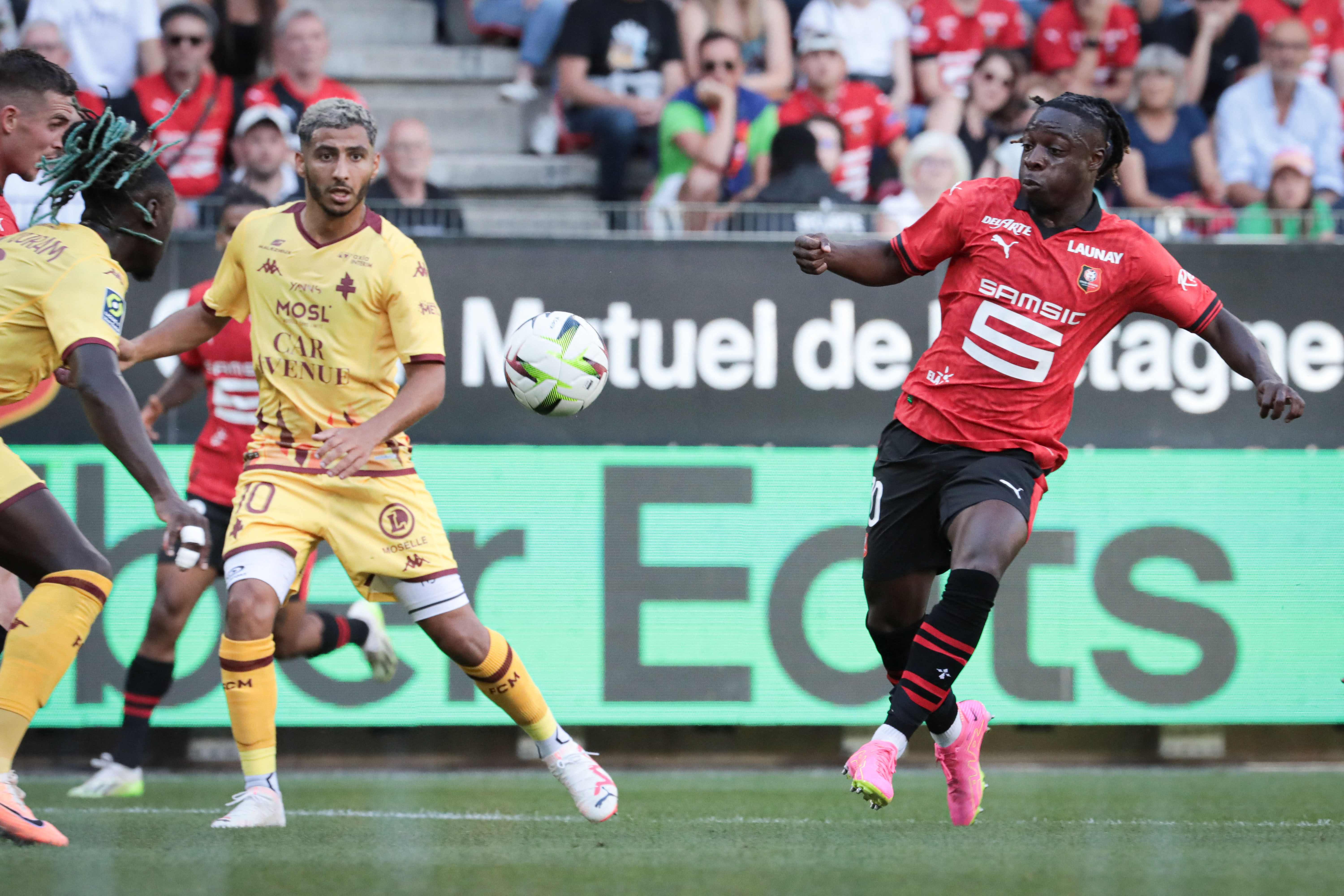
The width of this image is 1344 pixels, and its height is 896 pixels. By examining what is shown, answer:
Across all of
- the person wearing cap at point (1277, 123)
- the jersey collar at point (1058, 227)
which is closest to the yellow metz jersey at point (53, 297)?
the jersey collar at point (1058, 227)

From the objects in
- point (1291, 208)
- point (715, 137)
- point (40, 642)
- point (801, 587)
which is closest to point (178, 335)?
point (40, 642)

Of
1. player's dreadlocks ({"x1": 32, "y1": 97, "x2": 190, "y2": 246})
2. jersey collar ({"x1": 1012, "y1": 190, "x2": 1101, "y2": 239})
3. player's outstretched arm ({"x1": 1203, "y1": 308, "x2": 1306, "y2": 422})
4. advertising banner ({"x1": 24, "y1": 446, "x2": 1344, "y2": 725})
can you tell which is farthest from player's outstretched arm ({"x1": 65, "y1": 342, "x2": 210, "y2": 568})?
advertising banner ({"x1": 24, "y1": 446, "x2": 1344, "y2": 725})

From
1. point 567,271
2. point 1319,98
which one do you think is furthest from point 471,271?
point 1319,98

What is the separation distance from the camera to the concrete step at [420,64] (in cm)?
1062

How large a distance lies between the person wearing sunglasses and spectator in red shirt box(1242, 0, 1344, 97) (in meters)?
3.80

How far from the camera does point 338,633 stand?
22.4 feet

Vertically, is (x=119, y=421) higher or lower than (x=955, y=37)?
lower

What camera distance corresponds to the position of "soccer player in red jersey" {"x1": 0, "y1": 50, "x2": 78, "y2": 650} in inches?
193

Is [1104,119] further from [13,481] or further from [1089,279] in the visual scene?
[13,481]

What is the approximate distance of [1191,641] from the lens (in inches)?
315

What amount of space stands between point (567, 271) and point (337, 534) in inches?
134

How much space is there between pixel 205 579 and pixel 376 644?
2.83 ft

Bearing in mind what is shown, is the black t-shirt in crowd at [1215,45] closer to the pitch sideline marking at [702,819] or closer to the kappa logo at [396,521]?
the pitch sideline marking at [702,819]

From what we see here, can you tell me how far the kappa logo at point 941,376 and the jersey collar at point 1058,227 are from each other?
538 mm
